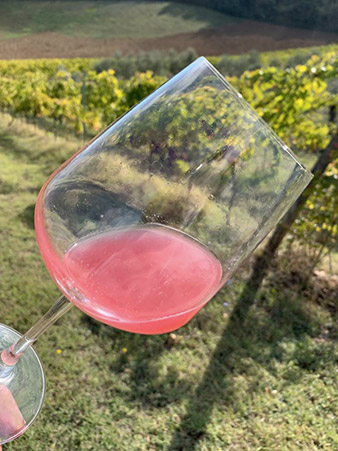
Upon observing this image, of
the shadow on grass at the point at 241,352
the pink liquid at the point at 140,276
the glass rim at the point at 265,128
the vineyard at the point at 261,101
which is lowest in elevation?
the shadow on grass at the point at 241,352

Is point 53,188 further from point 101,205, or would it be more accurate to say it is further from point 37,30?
point 37,30

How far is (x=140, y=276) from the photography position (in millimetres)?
879

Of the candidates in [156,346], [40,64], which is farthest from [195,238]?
[40,64]

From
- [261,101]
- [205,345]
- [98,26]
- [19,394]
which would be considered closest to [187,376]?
[205,345]

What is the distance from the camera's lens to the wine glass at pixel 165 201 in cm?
86

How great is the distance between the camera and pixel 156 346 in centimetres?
244

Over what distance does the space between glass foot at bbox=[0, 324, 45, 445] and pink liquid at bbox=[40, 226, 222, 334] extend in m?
0.43

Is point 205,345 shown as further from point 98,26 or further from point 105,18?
point 105,18

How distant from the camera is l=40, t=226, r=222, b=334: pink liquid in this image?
0.85 metres

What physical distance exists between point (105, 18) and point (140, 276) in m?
6.15

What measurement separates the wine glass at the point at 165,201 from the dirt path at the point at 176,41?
2.80 metres

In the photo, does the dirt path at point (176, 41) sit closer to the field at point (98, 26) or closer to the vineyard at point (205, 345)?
the field at point (98, 26)

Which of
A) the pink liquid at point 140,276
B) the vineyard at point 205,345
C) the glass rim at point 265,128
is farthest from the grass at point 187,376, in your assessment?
the glass rim at point 265,128

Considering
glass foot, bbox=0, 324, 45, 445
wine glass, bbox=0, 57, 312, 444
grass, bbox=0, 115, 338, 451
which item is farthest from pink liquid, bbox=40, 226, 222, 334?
grass, bbox=0, 115, 338, 451
